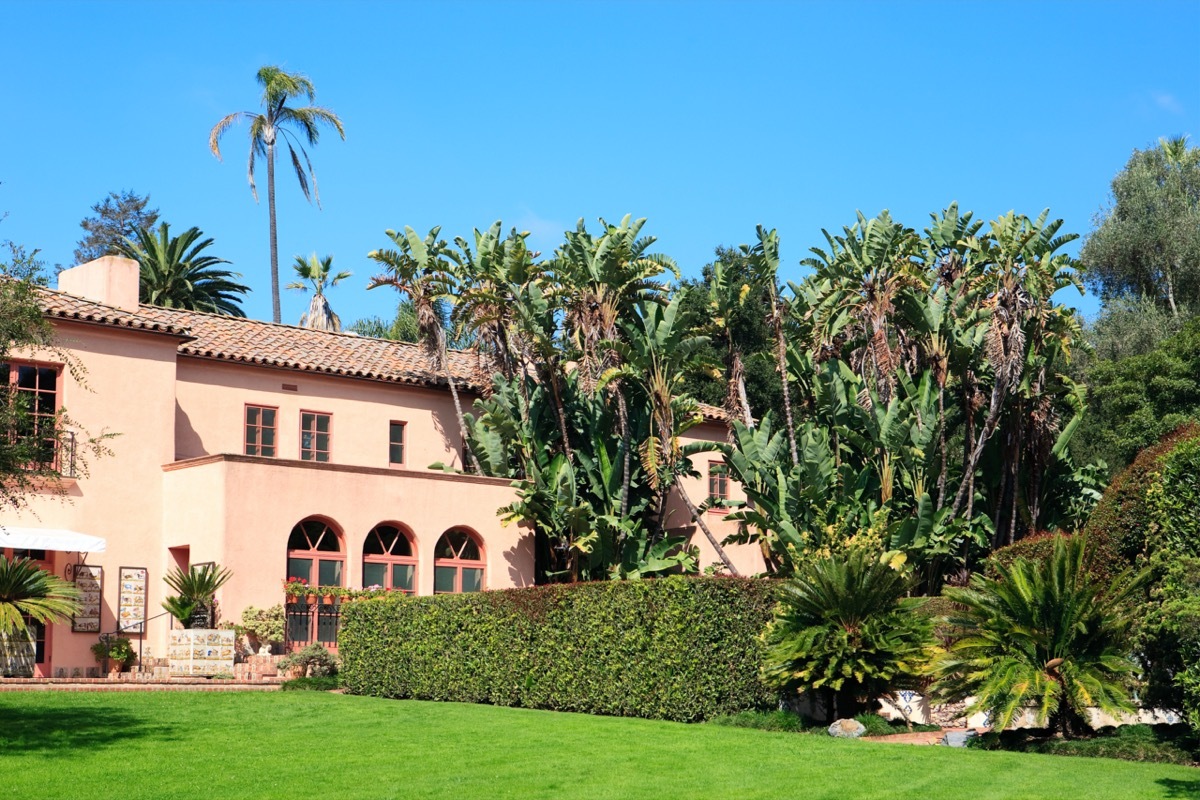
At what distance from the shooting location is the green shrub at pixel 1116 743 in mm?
14250

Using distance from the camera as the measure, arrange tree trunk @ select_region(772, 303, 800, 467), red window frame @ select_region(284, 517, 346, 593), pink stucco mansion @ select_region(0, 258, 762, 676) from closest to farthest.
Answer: pink stucco mansion @ select_region(0, 258, 762, 676)
red window frame @ select_region(284, 517, 346, 593)
tree trunk @ select_region(772, 303, 800, 467)

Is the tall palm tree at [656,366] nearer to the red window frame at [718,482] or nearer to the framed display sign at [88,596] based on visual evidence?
the red window frame at [718,482]

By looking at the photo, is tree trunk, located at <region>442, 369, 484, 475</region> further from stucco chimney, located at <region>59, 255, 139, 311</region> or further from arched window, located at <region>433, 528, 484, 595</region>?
stucco chimney, located at <region>59, 255, 139, 311</region>

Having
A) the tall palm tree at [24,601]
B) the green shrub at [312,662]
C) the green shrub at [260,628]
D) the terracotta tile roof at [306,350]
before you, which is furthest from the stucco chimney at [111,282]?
the green shrub at [312,662]

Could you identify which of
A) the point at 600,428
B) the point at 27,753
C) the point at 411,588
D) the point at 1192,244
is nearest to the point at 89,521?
the point at 411,588

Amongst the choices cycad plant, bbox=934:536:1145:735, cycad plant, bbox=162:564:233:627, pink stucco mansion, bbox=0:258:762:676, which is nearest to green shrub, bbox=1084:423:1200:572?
cycad plant, bbox=934:536:1145:735

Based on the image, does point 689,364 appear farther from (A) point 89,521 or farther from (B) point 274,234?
(B) point 274,234

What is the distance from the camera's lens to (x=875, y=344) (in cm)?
2855

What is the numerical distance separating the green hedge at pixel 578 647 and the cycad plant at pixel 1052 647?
10.8ft

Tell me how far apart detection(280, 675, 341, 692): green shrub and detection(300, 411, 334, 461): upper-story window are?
309 inches

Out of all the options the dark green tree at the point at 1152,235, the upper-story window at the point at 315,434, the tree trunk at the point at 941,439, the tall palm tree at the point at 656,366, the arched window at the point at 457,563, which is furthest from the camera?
the dark green tree at the point at 1152,235

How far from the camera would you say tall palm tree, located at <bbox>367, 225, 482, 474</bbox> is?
1296 inches

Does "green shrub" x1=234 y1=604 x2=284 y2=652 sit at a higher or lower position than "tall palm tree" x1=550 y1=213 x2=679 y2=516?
lower

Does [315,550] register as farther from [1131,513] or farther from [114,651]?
[1131,513]
